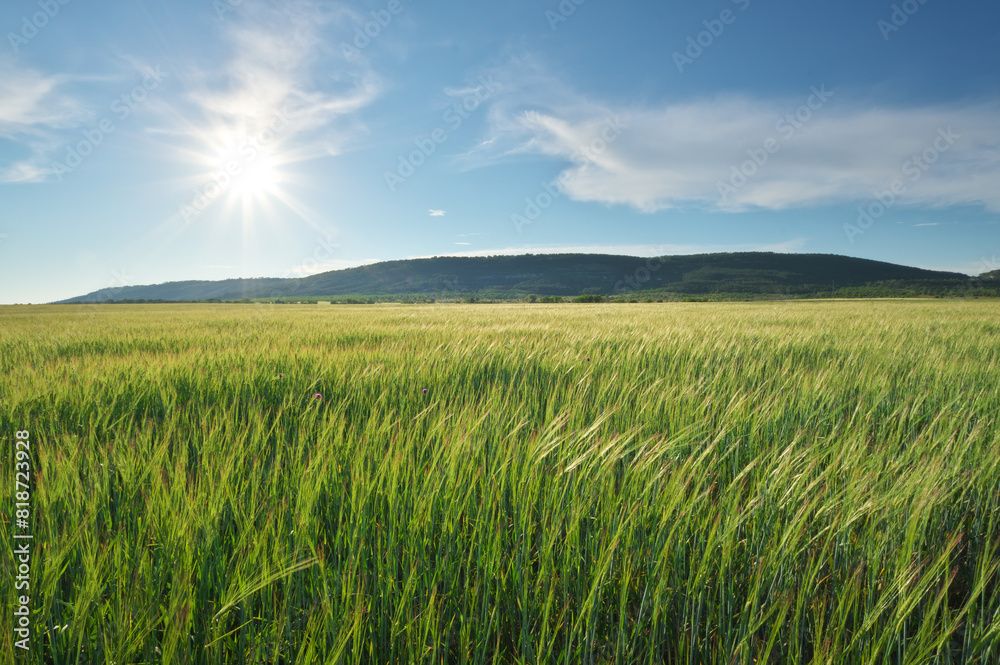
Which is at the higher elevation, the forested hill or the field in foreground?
the forested hill

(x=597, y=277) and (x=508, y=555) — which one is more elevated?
(x=597, y=277)

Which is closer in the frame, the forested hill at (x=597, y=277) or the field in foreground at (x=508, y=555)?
the field in foreground at (x=508, y=555)

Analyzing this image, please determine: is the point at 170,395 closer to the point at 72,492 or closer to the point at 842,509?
the point at 72,492

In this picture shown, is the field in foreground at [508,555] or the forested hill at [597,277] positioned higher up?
the forested hill at [597,277]

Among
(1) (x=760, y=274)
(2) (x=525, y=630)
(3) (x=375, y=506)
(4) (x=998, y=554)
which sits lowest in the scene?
(4) (x=998, y=554)

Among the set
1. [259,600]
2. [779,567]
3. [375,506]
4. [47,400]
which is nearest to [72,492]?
[259,600]

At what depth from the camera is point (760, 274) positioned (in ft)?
382

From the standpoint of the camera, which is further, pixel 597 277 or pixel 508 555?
pixel 597 277

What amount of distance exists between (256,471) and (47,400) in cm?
190

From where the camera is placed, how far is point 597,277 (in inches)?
5571

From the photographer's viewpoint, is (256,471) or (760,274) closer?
(256,471)

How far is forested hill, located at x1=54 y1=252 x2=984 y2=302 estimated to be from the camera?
4218 inches

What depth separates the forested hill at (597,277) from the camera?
107 meters

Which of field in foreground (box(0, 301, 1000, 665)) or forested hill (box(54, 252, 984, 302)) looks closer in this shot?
field in foreground (box(0, 301, 1000, 665))
